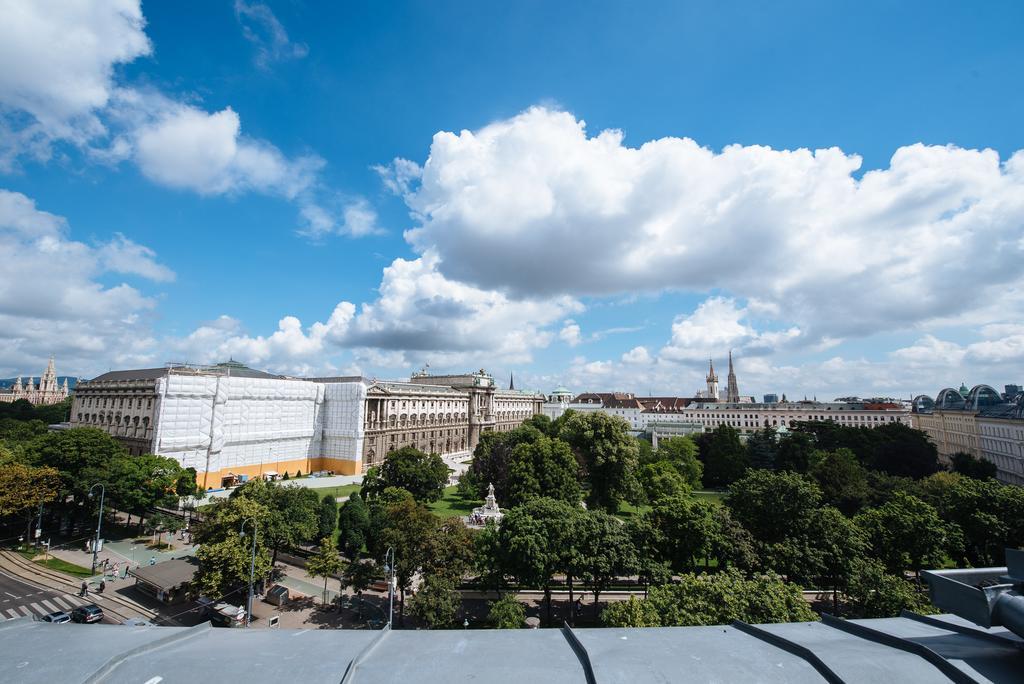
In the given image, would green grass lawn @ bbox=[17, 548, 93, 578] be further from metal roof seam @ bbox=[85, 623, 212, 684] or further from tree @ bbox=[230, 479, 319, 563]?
metal roof seam @ bbox=[85, 623, 212, 684]

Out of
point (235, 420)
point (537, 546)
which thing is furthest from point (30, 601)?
point (235, 420)

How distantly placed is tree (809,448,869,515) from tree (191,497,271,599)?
43.9 meters

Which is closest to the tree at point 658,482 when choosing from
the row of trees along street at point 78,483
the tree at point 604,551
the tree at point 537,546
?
the tree at point 604,551

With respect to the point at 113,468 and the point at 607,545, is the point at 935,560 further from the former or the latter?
the point at 113,468

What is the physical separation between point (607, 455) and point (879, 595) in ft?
79.1

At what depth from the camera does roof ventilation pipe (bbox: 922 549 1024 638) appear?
4.41 metres

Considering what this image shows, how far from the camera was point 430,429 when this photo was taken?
8531 cm

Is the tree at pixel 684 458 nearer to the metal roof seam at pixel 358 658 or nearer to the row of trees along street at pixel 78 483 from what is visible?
the row of trees along street at pixel 78 483

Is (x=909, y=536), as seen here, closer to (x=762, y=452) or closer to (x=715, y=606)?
(x=715, y=606)

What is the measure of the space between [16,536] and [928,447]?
328 ft

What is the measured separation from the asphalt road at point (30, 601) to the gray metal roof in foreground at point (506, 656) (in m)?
28.6

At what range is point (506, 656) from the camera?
4.23 metres

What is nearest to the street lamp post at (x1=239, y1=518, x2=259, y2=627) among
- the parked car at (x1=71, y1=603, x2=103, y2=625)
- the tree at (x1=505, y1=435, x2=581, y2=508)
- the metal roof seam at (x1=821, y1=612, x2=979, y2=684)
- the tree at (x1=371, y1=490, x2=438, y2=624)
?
the tree at (x1=371, y1=490, x2=438, y2=624)

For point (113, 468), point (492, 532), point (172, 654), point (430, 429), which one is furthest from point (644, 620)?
point (430, 429)
